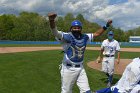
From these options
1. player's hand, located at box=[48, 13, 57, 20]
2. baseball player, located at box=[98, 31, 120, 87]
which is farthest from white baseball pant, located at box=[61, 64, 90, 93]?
baseball player, located at box=[98, 31, 120, 87]

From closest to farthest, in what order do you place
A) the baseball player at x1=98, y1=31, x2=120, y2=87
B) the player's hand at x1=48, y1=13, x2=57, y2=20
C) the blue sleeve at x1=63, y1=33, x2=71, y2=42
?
the player's hand at x1=48, y1=13, x2=57, y2=20 < the blue sleeve at x1=63, y1=33, x2=71, y2=42 < the baseball player at x1=98, y1=31, x2=120, y2=87

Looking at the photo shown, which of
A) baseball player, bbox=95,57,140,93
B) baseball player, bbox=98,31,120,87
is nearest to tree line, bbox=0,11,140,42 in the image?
baseball player, bbox=98,31,120,87

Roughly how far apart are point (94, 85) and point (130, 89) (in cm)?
815

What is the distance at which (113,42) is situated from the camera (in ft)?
48.3

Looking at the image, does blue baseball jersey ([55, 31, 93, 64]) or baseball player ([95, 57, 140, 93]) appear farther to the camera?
blue baseball jersey ([55, 31, 93, 64])

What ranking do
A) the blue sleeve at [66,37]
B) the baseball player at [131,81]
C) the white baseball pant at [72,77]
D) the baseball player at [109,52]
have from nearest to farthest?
the baseball player at [131,81] < the blue sleeve at [66,37] < the white baseball pant at [72,77] < the baseball player at [109,52]

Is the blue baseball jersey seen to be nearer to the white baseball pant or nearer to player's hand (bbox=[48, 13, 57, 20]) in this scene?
the white baseball pant

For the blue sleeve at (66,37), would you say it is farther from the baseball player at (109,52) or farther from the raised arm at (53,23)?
the baseball player at (109,52)

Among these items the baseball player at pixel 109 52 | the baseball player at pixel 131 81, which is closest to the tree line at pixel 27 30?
the baseball player at pixel 109 52

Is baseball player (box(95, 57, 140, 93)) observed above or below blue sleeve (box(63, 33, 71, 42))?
below

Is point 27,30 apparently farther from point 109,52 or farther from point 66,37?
point 66,37

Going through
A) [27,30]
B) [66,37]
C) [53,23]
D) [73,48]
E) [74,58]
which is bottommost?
[27,30]

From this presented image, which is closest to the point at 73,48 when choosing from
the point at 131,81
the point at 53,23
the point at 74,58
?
the point at 74,58

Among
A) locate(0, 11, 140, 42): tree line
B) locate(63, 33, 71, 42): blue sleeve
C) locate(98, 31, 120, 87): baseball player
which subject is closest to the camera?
locate(63, 33, 71, 42): blue sleeve
